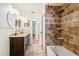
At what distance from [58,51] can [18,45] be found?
2.04 ft

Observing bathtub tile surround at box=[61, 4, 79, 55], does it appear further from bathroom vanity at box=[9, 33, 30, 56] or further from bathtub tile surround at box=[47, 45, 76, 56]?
bathroom vanity at box=[9, 33, 30, 56]

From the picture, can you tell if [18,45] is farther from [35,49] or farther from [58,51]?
[58,51]

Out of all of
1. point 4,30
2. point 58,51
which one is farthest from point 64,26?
point 4,30

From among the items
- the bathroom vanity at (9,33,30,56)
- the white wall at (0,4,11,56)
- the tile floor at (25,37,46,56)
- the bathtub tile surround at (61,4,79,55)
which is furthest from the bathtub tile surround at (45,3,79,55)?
the white wall at (0,4,11,56)

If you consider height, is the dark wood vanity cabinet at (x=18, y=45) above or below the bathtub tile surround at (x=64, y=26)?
below

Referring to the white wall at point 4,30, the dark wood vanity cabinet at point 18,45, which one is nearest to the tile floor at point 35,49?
the dark wood vanity cabinet at point 18,45

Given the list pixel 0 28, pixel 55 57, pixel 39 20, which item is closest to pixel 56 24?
pixel 39 20

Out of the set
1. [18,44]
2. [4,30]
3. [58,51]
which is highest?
[4,30]

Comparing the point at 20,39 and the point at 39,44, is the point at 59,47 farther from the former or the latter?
the point at 20,39

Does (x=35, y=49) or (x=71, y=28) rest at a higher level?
(x=71, y=28)

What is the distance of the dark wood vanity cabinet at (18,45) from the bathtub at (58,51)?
0.35m

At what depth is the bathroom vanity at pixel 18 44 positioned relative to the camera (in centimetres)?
234

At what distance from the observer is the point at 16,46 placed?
2355mm

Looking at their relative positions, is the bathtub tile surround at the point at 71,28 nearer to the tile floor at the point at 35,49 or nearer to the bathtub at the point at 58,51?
the bathtub at the point at 58,51
